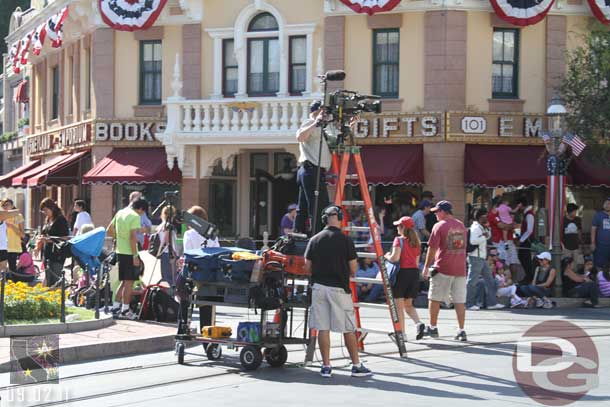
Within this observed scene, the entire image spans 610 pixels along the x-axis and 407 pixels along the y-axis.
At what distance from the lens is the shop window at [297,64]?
87.5ft

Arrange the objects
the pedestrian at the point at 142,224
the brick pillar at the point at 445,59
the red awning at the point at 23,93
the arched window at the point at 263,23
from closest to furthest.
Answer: the pedestrian at the point at 142,224 → the brick pillar at the point at 445,59 → the arched window at the point at 263,23 → the red awning at the point at 23,93

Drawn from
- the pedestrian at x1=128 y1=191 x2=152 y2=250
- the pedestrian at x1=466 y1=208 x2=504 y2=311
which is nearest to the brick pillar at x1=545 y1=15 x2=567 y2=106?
the pedestrian at x1=466 y1=208 x2=504 y2=311

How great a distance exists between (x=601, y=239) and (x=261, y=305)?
38.6 ft

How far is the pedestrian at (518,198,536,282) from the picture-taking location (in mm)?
22656

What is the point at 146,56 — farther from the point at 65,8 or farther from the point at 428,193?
the point at 428,193

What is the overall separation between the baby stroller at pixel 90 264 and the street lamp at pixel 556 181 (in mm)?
8609

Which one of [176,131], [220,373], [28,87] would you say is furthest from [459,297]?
[28,87]

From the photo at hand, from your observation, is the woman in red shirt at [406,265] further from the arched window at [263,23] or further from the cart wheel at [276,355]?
the arched window at [263,23]

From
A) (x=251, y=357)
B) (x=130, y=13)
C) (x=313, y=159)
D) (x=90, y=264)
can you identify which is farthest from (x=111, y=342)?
(x=130, y=13)

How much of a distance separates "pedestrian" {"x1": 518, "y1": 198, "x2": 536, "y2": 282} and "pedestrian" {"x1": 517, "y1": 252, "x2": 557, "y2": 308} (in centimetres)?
178

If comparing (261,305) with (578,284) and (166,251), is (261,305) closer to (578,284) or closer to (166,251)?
(166,251)

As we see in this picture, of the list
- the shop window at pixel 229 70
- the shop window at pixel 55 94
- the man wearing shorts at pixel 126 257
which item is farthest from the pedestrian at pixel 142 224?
the shop window at pixel 55 94

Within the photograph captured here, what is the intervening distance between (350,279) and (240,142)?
14.8 meters

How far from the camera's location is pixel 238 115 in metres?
26.3
